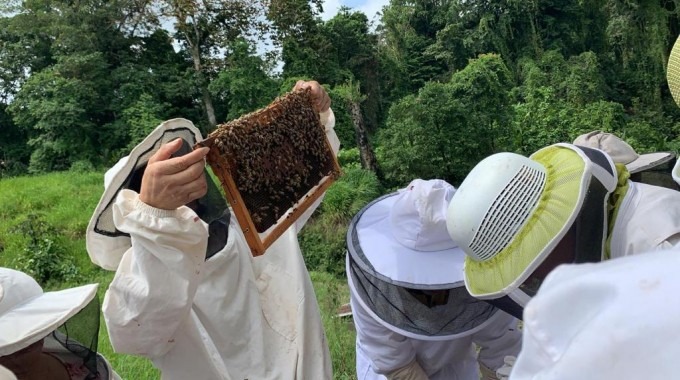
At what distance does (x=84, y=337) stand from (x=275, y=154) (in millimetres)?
904

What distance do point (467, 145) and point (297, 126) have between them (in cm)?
1134

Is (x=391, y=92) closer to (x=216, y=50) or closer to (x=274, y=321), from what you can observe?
(x=216, y=50)

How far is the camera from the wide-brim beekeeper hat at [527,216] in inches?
56.1

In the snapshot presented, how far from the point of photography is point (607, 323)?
48cm

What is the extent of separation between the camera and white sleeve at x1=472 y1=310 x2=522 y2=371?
8.05ft

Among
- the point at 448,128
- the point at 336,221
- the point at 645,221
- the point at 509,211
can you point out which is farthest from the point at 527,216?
the point at 448,128

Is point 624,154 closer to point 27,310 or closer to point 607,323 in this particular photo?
point 607,323

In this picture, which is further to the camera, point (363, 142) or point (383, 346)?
point (363, 142)

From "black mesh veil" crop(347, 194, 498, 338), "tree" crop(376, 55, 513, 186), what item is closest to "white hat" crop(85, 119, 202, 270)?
"black mesh veil" crop(347, 194, 498, 338)

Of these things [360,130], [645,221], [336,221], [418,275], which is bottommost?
[336,221]

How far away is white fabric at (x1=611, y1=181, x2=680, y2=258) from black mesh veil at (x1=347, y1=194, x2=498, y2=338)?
2.43 ft

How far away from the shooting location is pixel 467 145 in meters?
12.9

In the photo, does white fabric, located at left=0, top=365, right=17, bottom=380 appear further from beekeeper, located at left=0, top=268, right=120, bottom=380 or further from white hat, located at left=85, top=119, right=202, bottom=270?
white hat, located at left=85, top=119, right=202, bottom=270

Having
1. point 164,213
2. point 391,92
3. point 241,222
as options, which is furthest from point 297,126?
point 391,92
